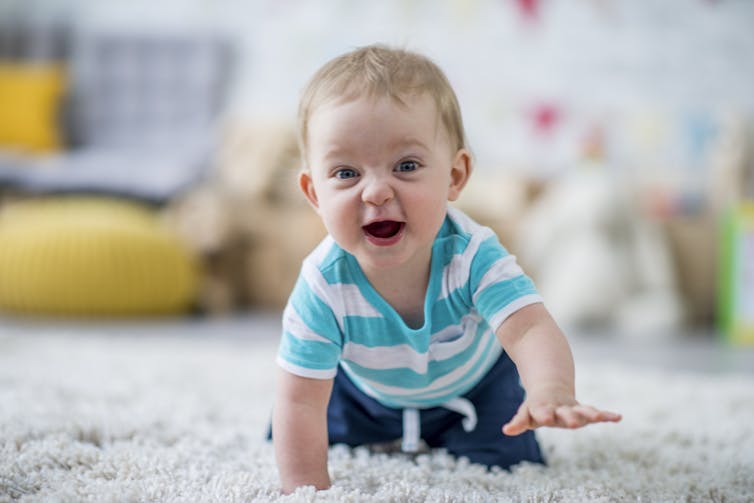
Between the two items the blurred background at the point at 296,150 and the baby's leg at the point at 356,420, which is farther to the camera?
the blurred background at the point at 296,150

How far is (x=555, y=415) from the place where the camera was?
0.65 m

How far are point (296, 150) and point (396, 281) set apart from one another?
2036 mm

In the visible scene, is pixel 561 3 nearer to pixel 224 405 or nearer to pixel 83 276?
pixel 83 276

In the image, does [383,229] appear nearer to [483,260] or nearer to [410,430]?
[483,260]

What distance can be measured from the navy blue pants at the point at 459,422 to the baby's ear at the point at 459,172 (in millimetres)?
230

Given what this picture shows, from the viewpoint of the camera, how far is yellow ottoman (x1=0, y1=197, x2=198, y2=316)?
2.09 meters

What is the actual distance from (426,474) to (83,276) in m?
1.57

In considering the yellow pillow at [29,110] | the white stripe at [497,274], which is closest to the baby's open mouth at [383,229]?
the white stripe at [497,274]

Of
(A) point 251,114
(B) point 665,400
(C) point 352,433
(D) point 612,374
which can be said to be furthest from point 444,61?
(C) point 352,433

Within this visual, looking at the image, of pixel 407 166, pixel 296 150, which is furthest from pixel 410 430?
pixel 296 150

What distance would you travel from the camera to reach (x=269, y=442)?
956 millimetres

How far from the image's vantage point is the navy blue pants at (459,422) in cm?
88

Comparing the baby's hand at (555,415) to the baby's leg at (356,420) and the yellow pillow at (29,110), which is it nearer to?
the baby's leg at (356,420)

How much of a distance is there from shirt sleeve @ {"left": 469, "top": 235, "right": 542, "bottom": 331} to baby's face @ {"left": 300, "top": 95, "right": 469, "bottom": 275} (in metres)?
0.07
